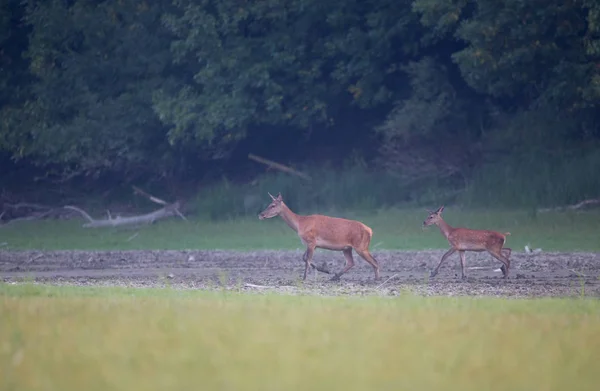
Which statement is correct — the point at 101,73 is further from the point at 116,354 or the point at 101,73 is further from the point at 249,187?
the point at 116,354

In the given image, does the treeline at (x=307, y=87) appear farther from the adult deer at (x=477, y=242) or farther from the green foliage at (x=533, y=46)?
the adult deer at (x=477, y=242)

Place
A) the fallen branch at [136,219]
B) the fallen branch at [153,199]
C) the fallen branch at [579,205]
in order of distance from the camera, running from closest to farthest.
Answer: the fallen branch at [579,205]
the fallen branch at [136,219]
the fallen branch at [153,199]

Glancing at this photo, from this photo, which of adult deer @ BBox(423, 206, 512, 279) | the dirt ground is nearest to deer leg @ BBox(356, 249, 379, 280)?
the dirt ground

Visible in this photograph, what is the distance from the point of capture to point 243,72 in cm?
2866

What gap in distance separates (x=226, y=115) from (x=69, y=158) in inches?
216

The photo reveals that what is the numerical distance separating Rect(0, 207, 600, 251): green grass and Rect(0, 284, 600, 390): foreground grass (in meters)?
10.9

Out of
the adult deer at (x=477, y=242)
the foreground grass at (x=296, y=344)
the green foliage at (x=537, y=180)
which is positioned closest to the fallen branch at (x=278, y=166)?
the green foliage at (x=537, y=180)

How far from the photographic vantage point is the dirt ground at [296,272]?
14859 millimetres

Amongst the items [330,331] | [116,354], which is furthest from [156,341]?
[330,331]

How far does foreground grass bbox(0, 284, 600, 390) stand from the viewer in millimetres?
7578

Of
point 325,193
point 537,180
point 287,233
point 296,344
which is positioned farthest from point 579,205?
point 296,344

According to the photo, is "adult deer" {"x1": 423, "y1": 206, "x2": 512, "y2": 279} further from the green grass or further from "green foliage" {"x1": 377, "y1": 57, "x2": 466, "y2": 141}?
"green foliage" {"x1": 377, "y1": 57, "x2": 466, "y2": 141}

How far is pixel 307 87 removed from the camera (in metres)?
29.4

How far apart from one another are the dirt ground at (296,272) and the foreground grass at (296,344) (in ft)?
8.41
